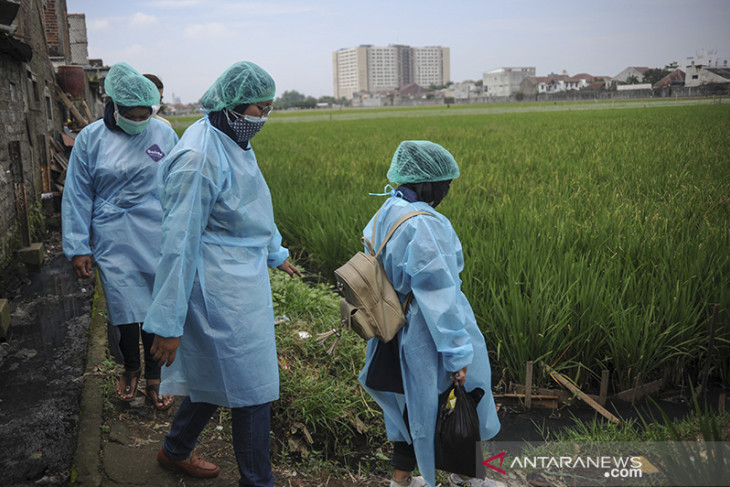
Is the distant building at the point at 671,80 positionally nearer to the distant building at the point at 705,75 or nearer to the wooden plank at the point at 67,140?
the distant building at the point at 705,75

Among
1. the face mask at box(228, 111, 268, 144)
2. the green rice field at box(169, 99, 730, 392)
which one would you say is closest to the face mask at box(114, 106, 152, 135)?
the face mask at box(228, 111, 268, 144)

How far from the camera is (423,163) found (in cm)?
228

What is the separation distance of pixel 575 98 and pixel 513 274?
2315 inches

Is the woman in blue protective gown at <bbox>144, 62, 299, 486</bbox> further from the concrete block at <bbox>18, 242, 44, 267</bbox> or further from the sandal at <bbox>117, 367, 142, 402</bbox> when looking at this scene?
the concrete block at <bbox>18, 242, 44, 267</bbox>

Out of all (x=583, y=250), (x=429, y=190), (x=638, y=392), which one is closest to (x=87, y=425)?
(x=429, y=190)

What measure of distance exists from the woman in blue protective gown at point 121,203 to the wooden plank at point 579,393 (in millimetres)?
2137

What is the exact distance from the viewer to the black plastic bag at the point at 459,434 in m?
2.12

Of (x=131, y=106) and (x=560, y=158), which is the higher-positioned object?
(x=131, y=106)

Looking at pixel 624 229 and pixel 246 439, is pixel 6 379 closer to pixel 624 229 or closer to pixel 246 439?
pixel 246 439

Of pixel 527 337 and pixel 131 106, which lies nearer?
pixel 131 106

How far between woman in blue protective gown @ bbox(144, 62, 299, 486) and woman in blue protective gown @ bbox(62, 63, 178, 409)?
3.23ft

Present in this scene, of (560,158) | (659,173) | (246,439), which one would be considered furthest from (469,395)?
(560,158)

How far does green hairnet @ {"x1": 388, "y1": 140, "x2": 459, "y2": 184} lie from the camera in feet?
7.43

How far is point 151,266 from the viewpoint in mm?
3180
